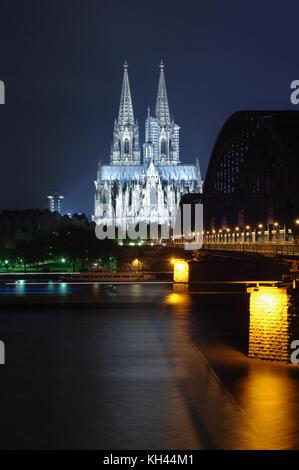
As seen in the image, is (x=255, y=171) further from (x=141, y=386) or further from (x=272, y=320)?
(x=141, y=386)

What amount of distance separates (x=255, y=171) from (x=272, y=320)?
61.7m

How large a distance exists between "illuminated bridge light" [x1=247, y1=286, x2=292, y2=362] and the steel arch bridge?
37617mm

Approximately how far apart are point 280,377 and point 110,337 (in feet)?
49.8

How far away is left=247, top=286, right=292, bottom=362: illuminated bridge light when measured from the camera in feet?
102

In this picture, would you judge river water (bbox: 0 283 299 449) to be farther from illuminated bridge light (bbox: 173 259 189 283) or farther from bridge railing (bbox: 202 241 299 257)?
illuminated bridge light (bbox: 173 259 189 283)

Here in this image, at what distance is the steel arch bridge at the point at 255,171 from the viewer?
75000mm

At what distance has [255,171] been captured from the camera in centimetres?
9219

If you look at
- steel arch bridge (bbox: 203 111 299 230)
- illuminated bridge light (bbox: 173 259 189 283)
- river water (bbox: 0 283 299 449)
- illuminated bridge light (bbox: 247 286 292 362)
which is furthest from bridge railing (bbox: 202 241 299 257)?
illuminated bridge light (bbox: 247 286 292 362)

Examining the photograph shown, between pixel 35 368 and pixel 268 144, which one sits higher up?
pixel 268 144

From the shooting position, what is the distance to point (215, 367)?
105 ft

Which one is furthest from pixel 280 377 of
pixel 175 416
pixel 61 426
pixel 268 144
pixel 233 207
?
pixel 233 207

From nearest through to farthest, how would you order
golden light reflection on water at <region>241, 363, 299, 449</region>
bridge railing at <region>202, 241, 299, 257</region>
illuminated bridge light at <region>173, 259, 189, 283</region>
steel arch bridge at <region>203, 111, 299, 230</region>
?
1. golden light reflection on water at <region>241, 363, 299, 449</region>
2. bridge railing at <region>202, 241, 299, 257</region>
3. steel arch bridge at <region>203, 111, 299, 230</region>
4. illuminated bridge light at <region>173, 259, 189, 283</region>

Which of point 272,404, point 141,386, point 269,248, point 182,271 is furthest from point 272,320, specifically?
point 182,271
